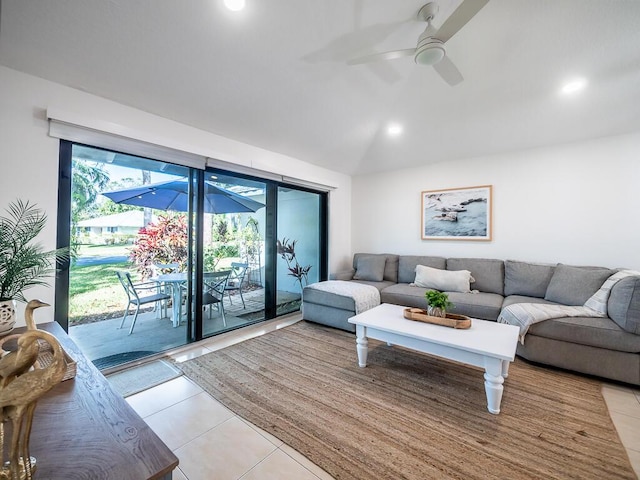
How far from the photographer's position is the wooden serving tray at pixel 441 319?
2.09 metres

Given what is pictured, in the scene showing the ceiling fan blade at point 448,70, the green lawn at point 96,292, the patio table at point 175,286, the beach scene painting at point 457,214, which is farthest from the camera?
the beach scene painting at point 457,214

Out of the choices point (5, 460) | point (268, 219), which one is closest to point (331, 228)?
point (268, 219)

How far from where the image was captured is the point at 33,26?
167 centimetres

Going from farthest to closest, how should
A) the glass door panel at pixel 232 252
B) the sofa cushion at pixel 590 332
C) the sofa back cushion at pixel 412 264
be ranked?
the sofa back cushion at pixel 412 264 < the glass door panel at pixel 232 252 < the sofa cushion at pixel 590 332

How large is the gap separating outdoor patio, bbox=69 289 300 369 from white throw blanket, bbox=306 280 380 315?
42.1 inches

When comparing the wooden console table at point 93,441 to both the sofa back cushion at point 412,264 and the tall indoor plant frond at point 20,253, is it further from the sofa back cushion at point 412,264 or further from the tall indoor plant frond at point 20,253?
the sofa back cushion at point 412,264

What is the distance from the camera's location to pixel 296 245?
4113 millimetres

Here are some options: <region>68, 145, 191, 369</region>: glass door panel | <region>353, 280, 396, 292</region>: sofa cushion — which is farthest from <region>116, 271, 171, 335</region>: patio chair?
<region>353, 280, 396, 292</region>: sofa cushion

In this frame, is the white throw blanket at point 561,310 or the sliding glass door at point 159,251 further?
the white throw blanket at point 561,310

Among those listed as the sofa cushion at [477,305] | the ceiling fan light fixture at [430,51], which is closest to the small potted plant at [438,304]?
the sofa cushion at [477,305]

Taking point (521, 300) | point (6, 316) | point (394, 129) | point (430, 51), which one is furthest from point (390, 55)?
point (521, 300)

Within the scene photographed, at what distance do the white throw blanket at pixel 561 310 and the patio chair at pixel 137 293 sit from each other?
350 centimetres

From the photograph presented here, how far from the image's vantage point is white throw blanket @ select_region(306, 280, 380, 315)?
313 centimetres

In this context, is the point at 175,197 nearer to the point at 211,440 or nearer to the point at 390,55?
the point at 211,440
